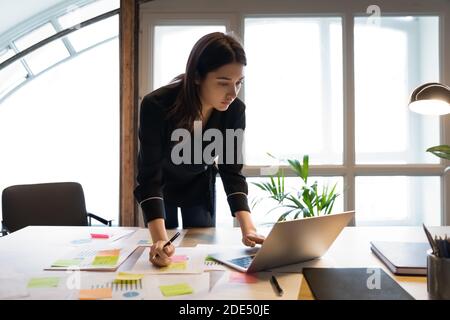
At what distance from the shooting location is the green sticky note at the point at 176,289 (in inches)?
29.8

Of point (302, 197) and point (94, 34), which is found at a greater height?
point (94, 34)

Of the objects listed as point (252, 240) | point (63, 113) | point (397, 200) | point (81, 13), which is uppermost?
point (81, 13)

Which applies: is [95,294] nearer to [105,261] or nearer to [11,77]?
[105,261]

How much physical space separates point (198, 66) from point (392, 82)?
2.73 meters

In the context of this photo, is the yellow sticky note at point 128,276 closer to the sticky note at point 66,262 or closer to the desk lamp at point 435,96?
the sticky note at point 66,262

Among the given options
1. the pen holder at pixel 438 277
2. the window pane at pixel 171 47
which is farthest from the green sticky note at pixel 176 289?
the window pane at pixel 171 47

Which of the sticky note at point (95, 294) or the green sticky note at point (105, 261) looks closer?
the sticky note at point (95, 294)

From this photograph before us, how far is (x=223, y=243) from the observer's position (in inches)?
47.3

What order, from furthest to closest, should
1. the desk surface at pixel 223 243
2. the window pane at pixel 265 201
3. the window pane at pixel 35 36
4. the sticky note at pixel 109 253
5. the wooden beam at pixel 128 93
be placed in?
the window pane at pixel 35 36, the window pane at pixel 265 201, the wooden beam at pixel 128 93, the sticky note at pixel 109 253, the desk surface at pixel 223 243

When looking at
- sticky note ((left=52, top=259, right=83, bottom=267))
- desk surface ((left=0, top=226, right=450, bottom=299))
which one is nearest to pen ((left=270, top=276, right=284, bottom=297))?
desk surface ((left=0, top=226, right=450, bottom=299))

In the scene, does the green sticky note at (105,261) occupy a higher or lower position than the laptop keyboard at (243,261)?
higher

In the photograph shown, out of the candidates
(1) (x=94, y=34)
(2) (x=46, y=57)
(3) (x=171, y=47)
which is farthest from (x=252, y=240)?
(2) (x=46, y=57)

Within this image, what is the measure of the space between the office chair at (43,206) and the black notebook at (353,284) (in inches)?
61.3

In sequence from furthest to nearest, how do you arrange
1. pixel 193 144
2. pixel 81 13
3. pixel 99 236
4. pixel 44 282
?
pixel 81 13, pixel 193 144, pixel 99 236, pixel 44 282
